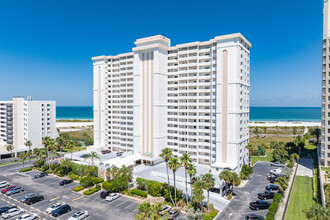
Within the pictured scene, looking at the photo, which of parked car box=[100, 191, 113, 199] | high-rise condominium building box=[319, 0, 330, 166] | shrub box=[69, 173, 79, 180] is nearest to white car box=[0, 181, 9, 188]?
shrub box=[69, 173, 79, 180]

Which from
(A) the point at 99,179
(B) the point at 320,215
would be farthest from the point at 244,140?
(A) the point at 99,179

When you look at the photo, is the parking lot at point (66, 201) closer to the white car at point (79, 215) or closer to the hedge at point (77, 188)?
the hedge at point (77, 188)

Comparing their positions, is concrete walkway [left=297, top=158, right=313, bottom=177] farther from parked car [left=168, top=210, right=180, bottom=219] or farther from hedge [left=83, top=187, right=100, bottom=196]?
hedge [left=83, top=187, right=100, bottom=196]

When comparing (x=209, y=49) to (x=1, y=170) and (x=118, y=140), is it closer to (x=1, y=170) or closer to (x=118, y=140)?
(x=118, y=140)

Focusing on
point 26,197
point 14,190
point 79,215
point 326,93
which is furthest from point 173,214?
point 326,93

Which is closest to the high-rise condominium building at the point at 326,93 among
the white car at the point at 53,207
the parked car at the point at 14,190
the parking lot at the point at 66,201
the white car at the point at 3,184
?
the parking lot at the point at 66,201
